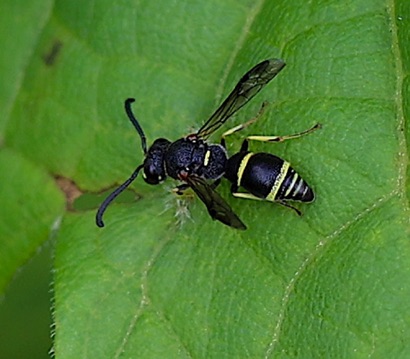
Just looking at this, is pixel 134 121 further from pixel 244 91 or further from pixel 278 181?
pixel 278 181

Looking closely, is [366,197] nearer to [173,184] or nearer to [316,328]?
[316,328]

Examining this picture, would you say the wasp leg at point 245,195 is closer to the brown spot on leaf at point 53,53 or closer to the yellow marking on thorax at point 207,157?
the yellow marking on thorax at point 207,157

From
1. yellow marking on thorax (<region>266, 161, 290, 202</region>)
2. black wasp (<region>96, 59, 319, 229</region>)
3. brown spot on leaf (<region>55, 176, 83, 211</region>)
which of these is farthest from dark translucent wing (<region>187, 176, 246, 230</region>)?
brown spot on leaf (<region>55, 176, 83, 211</region>)

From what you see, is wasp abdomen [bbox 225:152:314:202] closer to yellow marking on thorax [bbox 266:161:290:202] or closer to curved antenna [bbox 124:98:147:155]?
yellow marking on thorax [bbox 266:161:290:202]

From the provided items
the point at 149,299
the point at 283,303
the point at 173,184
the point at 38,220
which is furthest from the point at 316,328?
the point at 38,220

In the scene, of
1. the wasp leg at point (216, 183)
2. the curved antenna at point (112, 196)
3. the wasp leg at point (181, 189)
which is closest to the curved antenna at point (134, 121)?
the curved antenna at point (112, 196)
